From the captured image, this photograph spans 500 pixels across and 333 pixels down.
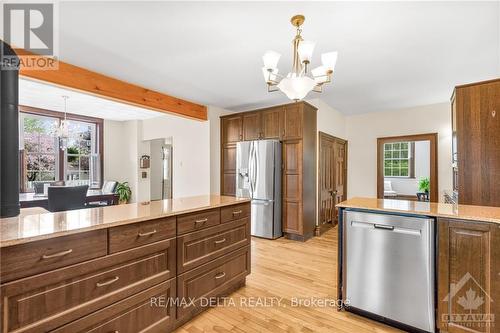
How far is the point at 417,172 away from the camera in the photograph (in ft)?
19.4

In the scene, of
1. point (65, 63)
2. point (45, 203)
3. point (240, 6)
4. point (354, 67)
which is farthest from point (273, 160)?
point (45, 203)

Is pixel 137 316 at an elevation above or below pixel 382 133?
below

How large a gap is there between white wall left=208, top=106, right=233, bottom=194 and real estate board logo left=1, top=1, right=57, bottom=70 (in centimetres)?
267

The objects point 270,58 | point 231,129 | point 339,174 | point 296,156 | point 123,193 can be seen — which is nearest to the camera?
point 270,58

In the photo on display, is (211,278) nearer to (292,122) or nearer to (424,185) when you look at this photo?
(292,122)

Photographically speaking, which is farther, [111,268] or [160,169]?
[160,169]

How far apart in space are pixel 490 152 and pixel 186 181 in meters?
4.89

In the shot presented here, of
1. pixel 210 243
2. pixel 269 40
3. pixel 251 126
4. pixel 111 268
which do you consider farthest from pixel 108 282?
pixel 251 126

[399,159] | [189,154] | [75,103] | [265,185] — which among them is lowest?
[265,185]

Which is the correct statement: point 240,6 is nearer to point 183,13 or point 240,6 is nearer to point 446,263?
point 183,13

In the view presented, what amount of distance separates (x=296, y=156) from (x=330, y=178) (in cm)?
133

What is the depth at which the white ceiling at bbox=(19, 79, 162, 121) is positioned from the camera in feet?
13.6

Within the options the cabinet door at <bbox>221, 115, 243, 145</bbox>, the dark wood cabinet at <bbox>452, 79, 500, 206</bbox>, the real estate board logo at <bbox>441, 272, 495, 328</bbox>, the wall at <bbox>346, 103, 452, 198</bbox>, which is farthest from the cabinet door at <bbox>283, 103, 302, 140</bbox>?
the real estate board logo at <bbox>441, 272, 495, 328</bbox>

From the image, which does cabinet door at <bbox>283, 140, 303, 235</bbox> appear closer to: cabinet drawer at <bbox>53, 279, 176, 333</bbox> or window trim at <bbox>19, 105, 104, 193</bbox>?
cabinet drawer at <bbox>53, 279, 176, 333</bbox>
